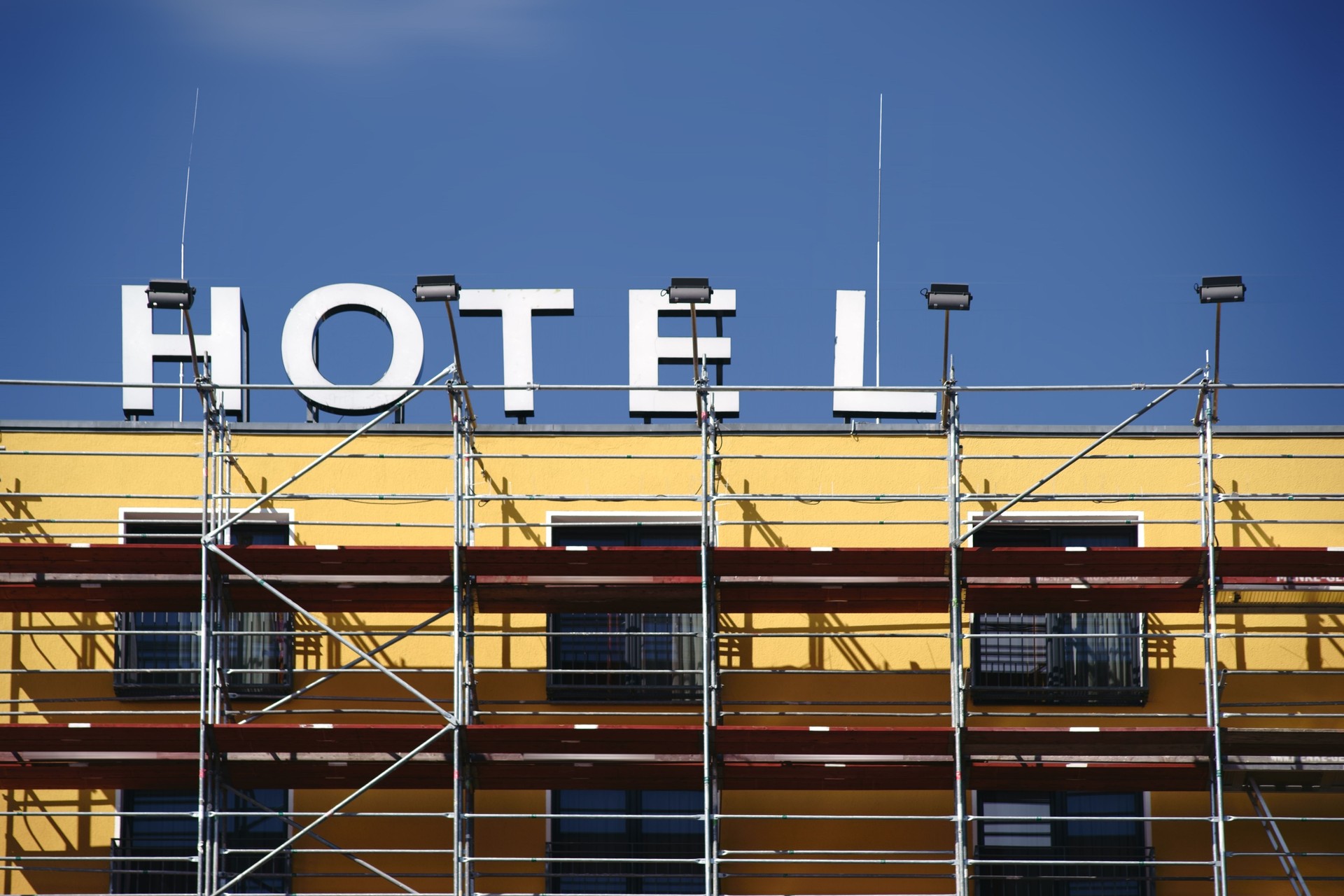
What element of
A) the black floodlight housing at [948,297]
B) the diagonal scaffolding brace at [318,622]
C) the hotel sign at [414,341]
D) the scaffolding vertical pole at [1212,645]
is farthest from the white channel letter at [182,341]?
the scaffolding vertical pole at [1212,645]

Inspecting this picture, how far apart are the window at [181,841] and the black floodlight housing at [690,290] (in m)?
6.78

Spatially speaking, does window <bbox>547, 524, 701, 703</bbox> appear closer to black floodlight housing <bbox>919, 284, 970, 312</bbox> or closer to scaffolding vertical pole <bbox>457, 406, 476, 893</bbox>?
scaffolding vertical pole <bbox>457, 406, 476, 893</bbox>

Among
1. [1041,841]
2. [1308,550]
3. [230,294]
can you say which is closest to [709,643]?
[1041,841]

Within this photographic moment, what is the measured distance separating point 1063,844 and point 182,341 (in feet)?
38.6

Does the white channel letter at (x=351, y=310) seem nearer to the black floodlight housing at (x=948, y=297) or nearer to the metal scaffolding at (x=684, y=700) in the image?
the metal scaffolding at (x=684, y=700)

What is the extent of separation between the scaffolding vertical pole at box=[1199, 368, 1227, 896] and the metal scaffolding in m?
0.05

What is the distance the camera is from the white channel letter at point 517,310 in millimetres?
20516

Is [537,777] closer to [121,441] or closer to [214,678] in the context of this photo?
[214,678]

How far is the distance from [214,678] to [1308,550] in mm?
11083

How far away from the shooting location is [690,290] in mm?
17719

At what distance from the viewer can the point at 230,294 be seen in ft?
68.0

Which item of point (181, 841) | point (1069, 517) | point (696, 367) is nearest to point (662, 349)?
point (696, 367)

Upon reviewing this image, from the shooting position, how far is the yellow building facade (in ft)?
55.3

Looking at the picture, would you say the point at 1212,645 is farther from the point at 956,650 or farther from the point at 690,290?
the point at 690,290
